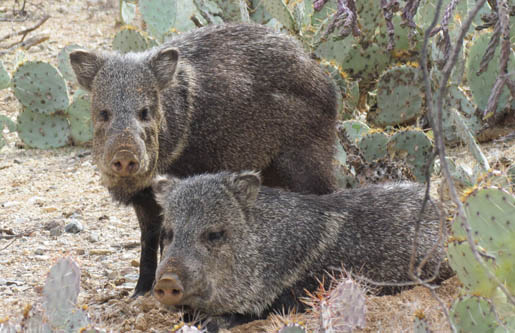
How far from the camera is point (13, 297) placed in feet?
11.8

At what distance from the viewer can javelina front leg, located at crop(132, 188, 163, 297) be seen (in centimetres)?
374

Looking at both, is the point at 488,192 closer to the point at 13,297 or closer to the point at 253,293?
the point at 253,293

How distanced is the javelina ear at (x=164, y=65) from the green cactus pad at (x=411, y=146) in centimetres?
161

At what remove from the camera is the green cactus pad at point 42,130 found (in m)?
6.05

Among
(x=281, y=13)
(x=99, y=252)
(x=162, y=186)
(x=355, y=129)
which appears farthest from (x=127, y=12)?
(x=162, y=186)

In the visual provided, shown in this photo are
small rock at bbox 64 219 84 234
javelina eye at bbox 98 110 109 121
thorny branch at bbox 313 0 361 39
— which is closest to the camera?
thorny branch at bbox 313 0 361 39

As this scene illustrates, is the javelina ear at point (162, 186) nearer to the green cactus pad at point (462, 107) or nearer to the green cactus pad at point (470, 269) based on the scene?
the green cactus pad at point (470, 269)

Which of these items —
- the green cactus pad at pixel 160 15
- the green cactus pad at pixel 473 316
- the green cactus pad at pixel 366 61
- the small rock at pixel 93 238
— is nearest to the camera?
the green cactus pad at pixel 473 316

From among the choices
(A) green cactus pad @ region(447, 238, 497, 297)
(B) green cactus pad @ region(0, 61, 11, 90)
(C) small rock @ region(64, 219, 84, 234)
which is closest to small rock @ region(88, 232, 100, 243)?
(C) small rock @ region(64, 219, 84, 234)

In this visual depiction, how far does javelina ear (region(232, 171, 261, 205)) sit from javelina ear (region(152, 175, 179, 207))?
0.28 m

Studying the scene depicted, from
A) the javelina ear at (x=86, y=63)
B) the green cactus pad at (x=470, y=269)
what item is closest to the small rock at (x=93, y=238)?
the javelina ear at (x=86, y=63)

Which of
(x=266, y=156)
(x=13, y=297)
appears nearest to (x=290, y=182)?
(x=266, y=156)

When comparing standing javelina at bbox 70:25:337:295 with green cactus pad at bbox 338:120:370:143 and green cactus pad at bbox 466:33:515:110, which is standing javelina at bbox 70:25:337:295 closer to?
green cactus pad at bbox 338:120:370:143

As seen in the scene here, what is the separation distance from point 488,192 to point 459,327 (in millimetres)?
451
